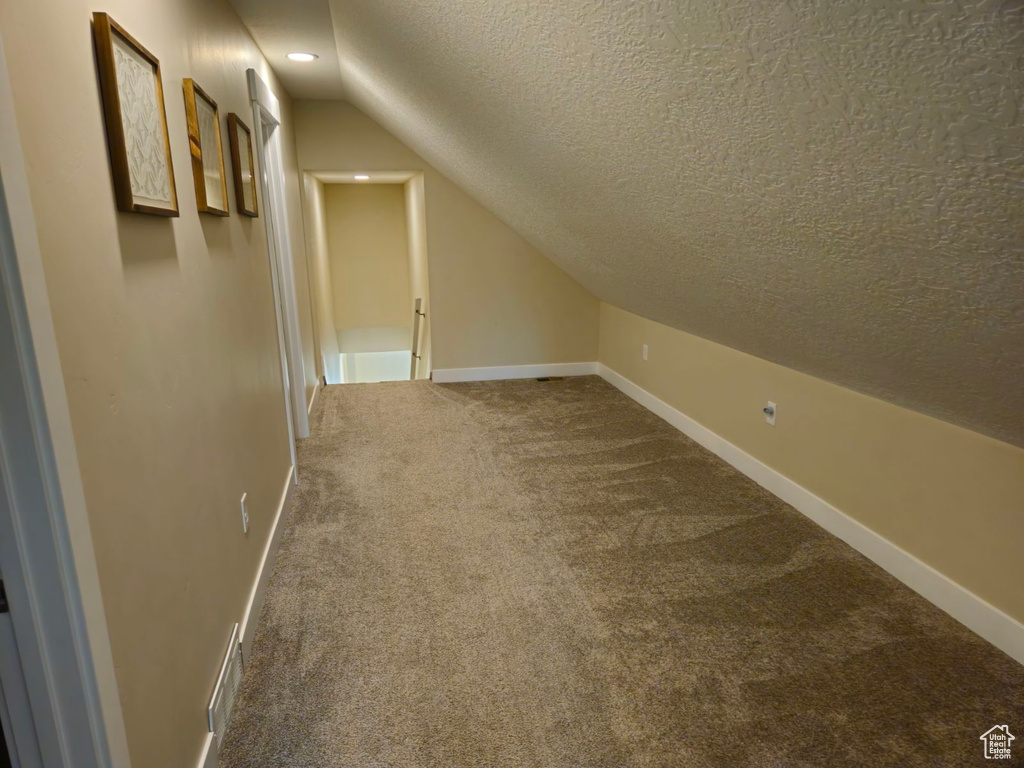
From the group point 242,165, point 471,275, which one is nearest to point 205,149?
point 242,165

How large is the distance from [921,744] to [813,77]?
159 centimetres

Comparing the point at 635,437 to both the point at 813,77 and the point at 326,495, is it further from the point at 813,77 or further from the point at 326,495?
the point at 813,77

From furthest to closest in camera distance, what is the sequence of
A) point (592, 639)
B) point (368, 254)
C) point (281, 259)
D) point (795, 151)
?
point (368, 254) → point (281, 259) → point (592, 639) → point (795, 151)

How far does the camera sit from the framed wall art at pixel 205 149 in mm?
1625

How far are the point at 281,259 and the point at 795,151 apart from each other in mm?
2998

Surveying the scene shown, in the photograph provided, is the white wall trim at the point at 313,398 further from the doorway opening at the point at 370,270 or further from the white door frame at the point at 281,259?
the doorway opening at the point at 370,270

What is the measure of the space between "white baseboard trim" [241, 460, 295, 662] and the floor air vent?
0.09 metres

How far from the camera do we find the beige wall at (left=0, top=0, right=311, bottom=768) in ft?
3.10

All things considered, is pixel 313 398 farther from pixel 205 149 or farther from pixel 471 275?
pixel 205 149

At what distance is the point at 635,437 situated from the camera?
3746 mm

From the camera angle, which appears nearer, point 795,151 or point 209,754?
point 795,151

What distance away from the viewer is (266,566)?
2.26m

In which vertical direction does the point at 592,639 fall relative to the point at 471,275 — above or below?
below

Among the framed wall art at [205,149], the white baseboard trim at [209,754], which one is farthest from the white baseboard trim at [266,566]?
the framed wall art at [205,149]
